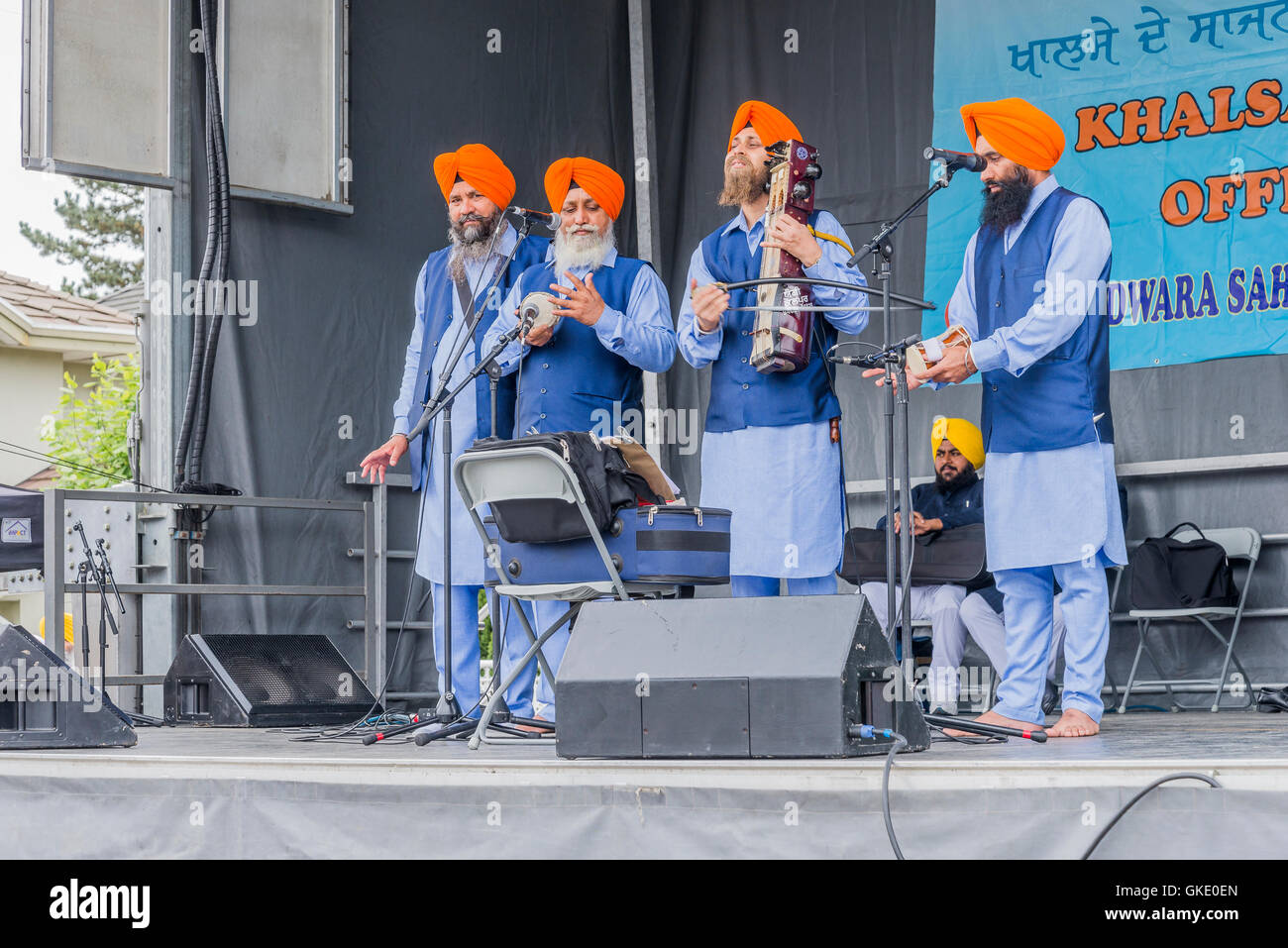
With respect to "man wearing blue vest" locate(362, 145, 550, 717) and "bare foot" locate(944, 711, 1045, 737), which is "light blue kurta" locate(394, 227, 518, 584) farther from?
"bare foot" locate(944, 711, 1045, 737)

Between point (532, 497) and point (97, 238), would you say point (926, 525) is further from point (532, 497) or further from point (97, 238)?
point (97, 238)

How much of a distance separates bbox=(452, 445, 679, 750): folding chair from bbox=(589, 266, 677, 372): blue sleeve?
2.83 feet

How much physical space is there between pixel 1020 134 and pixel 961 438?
7.25 feet

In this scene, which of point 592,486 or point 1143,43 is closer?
point 592,486

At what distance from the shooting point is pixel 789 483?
4496mm

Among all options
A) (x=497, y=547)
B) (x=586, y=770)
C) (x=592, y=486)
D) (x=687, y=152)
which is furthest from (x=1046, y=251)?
(x=687, y=152)

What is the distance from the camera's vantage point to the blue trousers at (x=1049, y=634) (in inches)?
160

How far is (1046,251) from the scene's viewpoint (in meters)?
4.18

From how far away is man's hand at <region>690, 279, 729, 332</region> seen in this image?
436cm

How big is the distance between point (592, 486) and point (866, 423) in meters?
3.46

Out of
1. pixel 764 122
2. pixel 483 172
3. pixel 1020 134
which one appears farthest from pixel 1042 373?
pixel 483 172

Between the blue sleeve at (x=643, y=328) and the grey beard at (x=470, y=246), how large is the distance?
551 mm

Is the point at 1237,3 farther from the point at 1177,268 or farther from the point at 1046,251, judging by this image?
the point at 1046,251

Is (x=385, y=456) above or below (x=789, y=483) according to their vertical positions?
above
